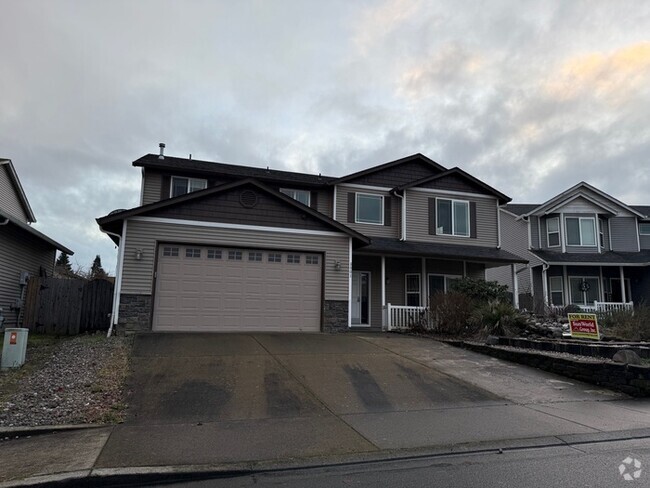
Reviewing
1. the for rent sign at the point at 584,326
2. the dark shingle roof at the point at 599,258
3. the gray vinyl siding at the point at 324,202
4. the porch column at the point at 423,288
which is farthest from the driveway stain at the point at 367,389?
the dark shingle roof at the point at 599,258

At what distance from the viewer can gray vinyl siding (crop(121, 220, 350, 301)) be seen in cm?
1278

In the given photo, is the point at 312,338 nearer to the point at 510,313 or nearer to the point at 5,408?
the point at 510,313

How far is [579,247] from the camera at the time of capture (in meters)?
24.5

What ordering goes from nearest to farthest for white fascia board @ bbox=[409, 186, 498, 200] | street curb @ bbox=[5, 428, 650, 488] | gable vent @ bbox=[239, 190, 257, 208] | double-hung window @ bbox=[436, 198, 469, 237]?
street curb @ bbox=[5, 428, 650, 488] < gable vent @ bbox=[239, 190, 257, 208] < white fascia board @ bbox=[409, 186, 498, 200] < double-hung window @ bbox=[436, 198, 469, 237]

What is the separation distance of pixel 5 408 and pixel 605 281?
26.2 metres

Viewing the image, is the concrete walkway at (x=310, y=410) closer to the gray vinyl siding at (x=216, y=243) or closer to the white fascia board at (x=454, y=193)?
the gray vinyl siding at (x=216, y=243)

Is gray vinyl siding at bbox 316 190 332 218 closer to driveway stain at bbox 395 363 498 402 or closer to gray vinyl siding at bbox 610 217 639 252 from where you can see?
driveway stain at bbox 395 363 498 402

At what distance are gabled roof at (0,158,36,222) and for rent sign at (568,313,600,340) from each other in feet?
76.3

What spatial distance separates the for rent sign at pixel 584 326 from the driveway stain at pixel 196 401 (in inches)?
354

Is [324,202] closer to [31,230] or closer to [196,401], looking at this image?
[31,230]

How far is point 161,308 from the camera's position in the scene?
42.2ft

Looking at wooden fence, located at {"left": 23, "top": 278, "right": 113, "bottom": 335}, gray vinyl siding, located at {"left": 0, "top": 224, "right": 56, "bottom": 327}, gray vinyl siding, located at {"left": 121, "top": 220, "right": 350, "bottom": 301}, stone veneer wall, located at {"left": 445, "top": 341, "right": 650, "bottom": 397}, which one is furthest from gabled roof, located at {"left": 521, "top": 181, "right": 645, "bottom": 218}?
gray vinyl siding, located at {"left": 0, "top": 224, "right": 56, "bottom": 327}

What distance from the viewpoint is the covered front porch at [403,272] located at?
17.9 m

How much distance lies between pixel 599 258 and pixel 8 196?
94.1 feet
